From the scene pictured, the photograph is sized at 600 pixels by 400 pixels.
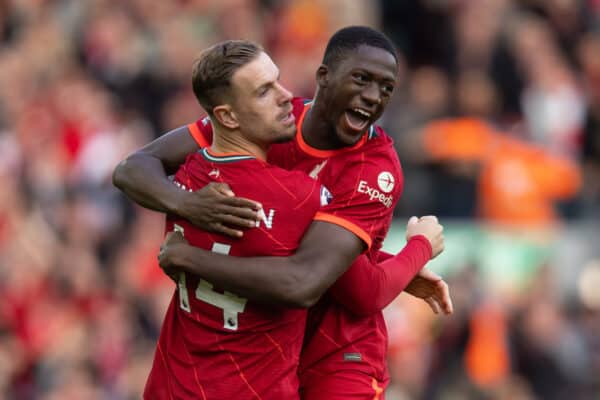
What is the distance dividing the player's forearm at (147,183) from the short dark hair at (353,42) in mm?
804

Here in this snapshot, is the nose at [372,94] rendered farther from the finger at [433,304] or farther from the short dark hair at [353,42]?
the finger at [433,304]

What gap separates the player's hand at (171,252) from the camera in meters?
5.20

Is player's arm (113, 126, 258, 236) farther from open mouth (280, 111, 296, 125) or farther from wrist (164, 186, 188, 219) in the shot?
open mouth (280, 111, 296, 125)

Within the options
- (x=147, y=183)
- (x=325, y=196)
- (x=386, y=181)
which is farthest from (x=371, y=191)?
(x=147, y=183)

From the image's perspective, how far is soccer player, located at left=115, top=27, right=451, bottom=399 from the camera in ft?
16.7

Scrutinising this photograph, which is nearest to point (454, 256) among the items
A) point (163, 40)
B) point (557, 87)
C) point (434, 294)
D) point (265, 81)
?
point (557, 87)

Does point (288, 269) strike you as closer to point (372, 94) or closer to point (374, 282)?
point (374, 282)

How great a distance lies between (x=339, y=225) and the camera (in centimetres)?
516

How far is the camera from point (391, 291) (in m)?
5.41

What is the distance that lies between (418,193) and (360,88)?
6147 mm

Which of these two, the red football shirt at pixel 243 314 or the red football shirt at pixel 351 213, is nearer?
the red football shirt at pixel 243 314

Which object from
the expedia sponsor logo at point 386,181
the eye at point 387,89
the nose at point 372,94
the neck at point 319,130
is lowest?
the expedia sponsor logo at point 386,181

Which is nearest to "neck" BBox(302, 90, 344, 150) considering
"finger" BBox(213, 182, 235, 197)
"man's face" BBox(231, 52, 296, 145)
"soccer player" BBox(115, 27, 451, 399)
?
"soccer player" BBox(115, 27, 451, 399)

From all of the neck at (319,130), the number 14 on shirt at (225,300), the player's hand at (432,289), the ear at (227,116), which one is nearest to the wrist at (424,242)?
the player's hand at (432,289)
